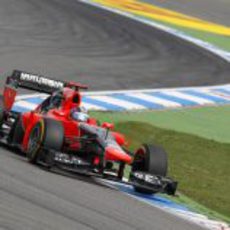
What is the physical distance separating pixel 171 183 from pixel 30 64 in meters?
10.9

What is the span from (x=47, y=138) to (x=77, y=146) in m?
0.60

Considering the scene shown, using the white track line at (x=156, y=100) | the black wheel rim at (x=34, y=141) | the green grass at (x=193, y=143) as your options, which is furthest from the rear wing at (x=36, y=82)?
the white track line at (x=156, y=100)

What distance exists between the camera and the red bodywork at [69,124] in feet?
39.1

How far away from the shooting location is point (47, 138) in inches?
467

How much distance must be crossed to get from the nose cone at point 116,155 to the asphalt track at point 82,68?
392 mm

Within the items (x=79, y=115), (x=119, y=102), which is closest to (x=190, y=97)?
(x=119, y=102)

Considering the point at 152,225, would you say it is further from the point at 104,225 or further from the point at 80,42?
the point at 80,42

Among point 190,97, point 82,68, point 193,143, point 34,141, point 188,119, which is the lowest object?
point 34,141

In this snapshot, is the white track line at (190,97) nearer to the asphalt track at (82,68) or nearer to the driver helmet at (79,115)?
the asphalt track at (82,68)

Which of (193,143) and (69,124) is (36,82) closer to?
(69,124)

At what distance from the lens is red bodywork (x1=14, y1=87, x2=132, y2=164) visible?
39.1 feet

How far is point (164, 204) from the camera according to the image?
1174 centimetres

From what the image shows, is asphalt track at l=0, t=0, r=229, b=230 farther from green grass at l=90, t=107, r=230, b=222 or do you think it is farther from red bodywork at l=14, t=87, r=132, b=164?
green grass at l=90, t=107, r=230, b=222

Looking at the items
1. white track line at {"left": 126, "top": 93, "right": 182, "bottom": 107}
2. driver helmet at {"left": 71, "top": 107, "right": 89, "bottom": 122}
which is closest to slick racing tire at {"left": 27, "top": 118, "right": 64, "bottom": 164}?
driver helmet at {"left": 71, "top": 107, "right": 89, "bottom": 122}
